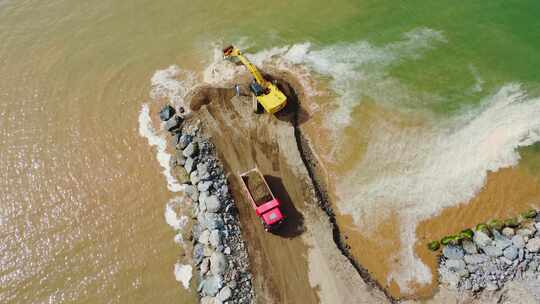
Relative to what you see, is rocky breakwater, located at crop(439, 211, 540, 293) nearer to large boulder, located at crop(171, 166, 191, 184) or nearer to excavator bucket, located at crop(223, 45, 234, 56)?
large boulder, located at crop(171, 166, 191, 184)

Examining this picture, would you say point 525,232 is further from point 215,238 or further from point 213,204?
point 213,204

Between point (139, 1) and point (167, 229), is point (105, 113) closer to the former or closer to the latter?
point (167, 229)

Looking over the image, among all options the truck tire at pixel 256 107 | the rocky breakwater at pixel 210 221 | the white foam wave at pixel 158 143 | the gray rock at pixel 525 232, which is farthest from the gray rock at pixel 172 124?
the gray rock at pixel 525 232

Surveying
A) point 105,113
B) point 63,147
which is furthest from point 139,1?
point 63,147

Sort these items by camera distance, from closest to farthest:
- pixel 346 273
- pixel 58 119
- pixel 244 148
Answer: pixel 346 273, pixel 244 148, pixel 58 119

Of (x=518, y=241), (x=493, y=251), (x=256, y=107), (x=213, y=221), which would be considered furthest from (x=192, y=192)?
(x=518, y=241)

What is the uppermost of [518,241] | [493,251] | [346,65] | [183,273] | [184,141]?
[346,65]
